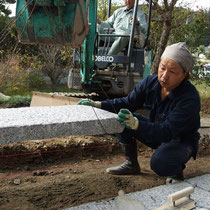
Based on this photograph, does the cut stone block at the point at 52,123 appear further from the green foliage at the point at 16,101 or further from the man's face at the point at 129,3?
the green foliage at the point at 16,101

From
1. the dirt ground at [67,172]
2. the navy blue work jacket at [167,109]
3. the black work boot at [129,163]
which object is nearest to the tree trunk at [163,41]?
the dirt ground at [67,172]

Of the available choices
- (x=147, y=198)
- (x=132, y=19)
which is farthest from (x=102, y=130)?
(x=132, y=19)

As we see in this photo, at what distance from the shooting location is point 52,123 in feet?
7.38

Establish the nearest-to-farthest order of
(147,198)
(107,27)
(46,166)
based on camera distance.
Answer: (147,198) → (46,166) → (107,27)

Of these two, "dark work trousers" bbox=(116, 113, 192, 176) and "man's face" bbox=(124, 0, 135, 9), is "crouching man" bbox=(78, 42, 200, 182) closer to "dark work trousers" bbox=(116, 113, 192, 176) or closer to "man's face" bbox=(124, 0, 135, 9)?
"dark work trousers" bbox=(116, 113, 192, 176)

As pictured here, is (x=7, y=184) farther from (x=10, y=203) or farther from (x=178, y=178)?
(x=178, y=178)

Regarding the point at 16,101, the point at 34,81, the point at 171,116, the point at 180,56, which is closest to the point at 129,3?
the point at 180,56

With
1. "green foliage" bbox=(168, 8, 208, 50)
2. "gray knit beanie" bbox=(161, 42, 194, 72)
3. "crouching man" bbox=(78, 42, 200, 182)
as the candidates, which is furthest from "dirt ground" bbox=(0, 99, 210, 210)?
"green foliage" bbox=(168, 8, 208, 50)

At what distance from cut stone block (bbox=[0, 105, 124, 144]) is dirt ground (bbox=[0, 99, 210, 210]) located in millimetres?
669

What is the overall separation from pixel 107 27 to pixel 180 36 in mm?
7191

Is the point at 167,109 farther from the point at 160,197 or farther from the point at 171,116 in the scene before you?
the point at 160,197

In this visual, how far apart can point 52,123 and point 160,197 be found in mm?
1101

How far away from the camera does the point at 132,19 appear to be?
5523 millimetres

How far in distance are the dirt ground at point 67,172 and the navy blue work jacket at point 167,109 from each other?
66 cm
